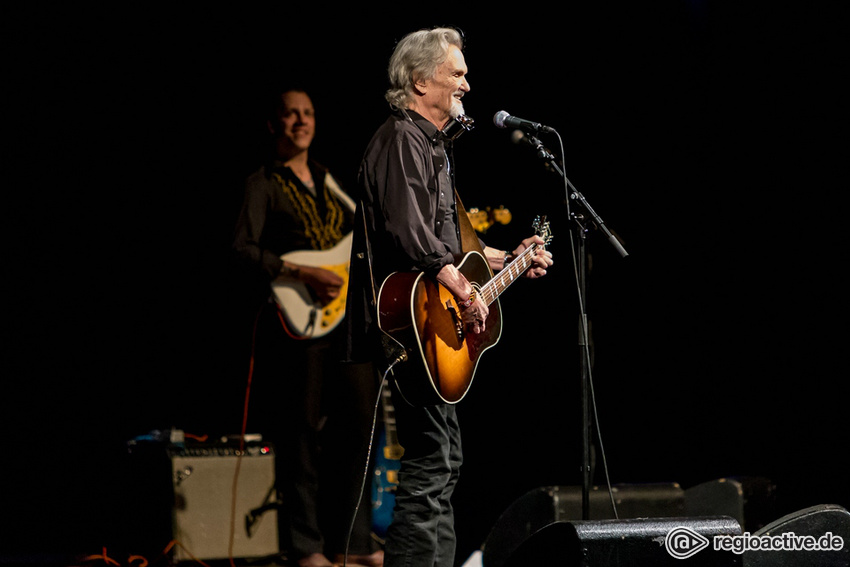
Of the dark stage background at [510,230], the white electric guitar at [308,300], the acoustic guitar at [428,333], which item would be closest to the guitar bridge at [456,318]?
the acoustic guitar at [428,333]

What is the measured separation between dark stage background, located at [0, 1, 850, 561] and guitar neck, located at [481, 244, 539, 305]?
118cm

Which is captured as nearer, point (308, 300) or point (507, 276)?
point (507, 276)

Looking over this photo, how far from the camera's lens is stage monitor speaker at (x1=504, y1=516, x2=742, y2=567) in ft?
7.44

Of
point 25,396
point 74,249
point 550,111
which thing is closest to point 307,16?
point 550,111

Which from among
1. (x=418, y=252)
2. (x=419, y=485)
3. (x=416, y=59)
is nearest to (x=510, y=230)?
(x=416, y=59)

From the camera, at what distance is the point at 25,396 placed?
3969 mm

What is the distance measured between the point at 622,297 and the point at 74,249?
2.62 metres

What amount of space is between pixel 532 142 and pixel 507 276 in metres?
0.45

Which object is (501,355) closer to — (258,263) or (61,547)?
(258,263)

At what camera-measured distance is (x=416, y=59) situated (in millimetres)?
2818

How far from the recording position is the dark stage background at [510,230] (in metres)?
3.99

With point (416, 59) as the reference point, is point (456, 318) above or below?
below

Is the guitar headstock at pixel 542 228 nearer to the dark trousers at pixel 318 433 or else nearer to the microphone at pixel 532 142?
the microphone at pixel 532 142

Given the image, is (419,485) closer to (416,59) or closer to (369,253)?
(369,253)
